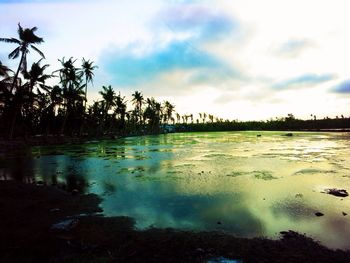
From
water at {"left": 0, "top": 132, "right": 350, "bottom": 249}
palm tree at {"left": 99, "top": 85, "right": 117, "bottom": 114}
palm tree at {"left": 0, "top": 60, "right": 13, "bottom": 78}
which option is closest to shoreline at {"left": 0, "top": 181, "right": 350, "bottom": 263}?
water at {"left": 0, "top": 132, "right": 350, "bottom": 249}

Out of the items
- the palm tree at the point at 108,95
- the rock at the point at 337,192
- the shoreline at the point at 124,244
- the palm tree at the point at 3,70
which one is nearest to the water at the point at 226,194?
the rock at the point at 337,192

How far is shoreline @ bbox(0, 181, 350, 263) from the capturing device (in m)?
7.69

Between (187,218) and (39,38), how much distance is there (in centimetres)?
4373

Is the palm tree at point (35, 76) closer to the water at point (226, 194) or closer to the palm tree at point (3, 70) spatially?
the palm tree at point (3, 70)

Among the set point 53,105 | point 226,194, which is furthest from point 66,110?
point 226,194

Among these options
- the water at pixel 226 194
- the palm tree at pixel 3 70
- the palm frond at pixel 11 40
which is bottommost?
the water at pixel 226 194

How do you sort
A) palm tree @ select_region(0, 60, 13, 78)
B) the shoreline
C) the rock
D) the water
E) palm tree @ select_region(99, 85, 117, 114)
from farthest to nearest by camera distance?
palm tree @ select_region(99, 85, 117, 114), palm tree @ select_region(0, 60, 13, 78), the rock, the water, the shoreline

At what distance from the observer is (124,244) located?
28.1ft

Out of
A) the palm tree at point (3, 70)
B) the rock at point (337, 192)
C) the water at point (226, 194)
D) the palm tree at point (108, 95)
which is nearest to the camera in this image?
the water at point (226, 194)

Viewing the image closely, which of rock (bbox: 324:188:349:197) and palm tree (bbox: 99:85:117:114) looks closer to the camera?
rock (bbox: 324:188:349:197)

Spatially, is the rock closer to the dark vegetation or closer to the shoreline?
the shoreline

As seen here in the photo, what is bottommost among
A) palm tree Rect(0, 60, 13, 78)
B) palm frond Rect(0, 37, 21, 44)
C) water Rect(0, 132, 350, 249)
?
water Rect(0, 132, 350, 249)

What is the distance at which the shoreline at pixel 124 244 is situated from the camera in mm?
7688

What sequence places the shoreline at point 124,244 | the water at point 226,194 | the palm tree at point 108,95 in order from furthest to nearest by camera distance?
the palm tree at point 108,95
the water at point 226,194
the shoreline at point 124,244
